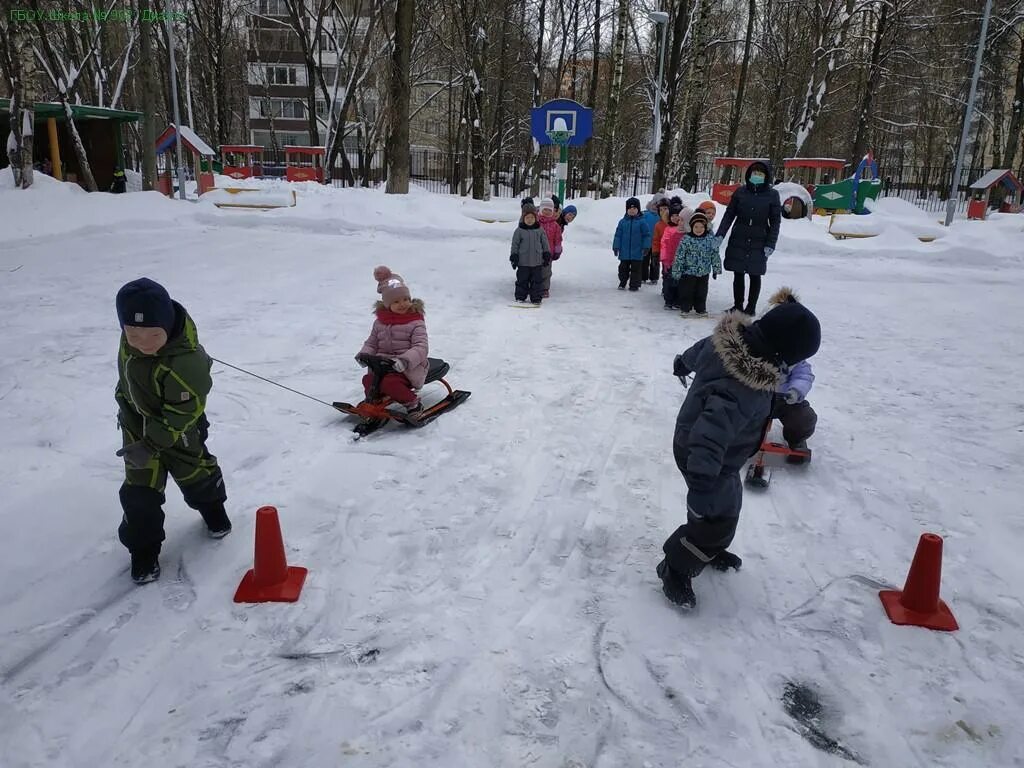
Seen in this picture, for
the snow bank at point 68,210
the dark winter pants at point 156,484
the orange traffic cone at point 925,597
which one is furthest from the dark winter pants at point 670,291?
the snow bank at point 68,210

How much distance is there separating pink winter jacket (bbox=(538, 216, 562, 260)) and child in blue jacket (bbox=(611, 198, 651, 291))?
87cm

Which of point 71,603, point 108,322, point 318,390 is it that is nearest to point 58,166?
point 108,322

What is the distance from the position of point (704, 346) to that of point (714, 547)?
35.1 inches

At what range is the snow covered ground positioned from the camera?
2512 millimetres

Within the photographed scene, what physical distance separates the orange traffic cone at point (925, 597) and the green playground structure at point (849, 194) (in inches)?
829

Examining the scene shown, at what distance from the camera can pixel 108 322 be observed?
7898mm

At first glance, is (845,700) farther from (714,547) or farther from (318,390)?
(318,390)

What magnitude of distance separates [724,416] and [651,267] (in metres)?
9.38

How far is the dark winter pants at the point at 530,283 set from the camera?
9836 millimetres

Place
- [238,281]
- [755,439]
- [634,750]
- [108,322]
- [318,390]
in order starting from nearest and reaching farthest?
[634,750] < [755,439] < [318,390] < [108,322] < [238,281]

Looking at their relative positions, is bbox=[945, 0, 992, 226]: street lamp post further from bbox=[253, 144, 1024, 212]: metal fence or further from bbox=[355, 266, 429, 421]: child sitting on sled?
bbox=[355, 266, 429, 421]: child sitting on sled

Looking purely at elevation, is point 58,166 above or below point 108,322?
above

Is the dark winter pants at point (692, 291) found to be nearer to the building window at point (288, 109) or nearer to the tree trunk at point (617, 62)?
the tree trunk at point (617, 62)

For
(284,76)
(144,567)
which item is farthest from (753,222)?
(284,76)
